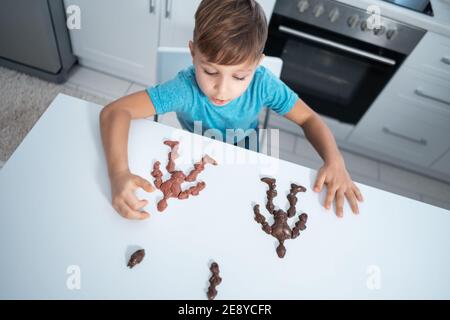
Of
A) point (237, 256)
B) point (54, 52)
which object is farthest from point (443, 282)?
point (54, 52)

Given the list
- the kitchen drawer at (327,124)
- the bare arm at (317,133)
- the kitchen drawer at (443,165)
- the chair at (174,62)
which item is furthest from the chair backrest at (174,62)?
the kitchen drawer at (443,165)

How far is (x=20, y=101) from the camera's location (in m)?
1.63

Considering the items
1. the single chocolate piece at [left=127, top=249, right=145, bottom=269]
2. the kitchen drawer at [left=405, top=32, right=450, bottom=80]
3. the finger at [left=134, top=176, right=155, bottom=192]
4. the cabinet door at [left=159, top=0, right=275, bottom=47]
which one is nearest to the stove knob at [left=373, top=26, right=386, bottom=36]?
the kitchen drawer at [left=405, top=32, right=450, bottom=80]

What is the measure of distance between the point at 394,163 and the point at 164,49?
4.99 feet

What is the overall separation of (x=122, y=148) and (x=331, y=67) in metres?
1.14

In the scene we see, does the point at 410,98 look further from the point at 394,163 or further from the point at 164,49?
the point at 164,49

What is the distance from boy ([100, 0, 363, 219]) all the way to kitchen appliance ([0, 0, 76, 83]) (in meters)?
1.02

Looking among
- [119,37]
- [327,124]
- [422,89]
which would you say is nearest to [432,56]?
[422,89]

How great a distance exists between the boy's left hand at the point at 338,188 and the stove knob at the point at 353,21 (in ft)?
2.61

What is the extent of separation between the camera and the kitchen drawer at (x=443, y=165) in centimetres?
167

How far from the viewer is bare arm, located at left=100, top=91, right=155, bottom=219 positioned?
62 cm

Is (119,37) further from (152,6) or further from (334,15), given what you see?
(334,15)

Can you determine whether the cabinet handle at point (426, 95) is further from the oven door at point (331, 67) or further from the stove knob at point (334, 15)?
the stove knob at point (334, 15)
